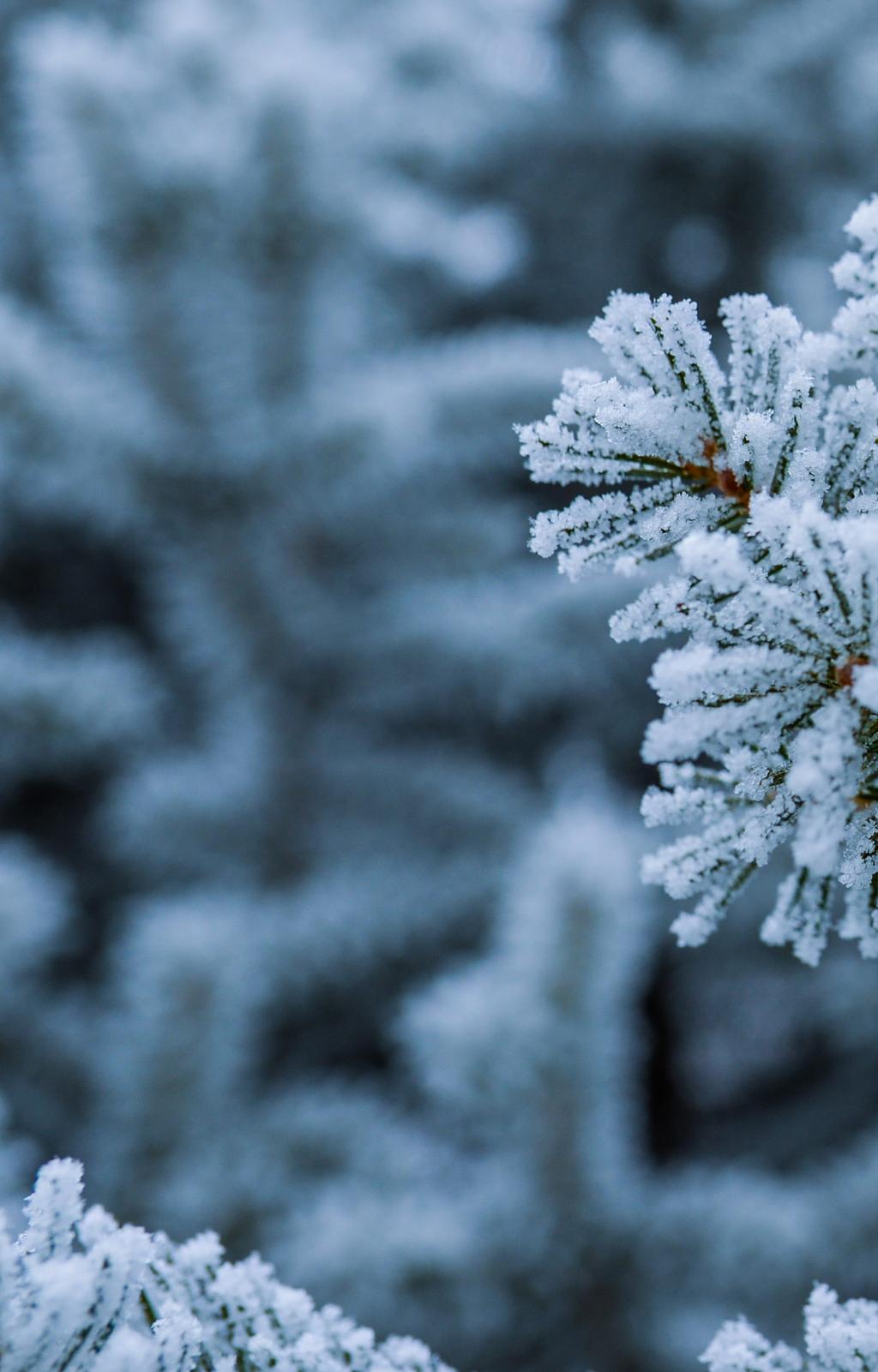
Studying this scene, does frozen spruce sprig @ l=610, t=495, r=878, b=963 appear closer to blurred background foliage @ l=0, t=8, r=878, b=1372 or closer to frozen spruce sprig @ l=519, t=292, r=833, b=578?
frozen spruce sprig @ l=519, t=292, r=833, b=578

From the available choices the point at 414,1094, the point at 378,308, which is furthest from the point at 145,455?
the point at 414,1094

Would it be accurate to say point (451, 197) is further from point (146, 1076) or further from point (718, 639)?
point (718, 639)

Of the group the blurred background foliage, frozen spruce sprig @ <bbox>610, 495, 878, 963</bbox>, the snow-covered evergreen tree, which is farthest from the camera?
the snow-covered evergreen tree

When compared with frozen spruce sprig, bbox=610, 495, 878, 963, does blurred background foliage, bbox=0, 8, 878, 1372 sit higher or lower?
higher

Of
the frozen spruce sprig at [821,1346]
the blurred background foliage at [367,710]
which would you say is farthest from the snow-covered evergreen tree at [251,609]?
the frozen spruce sprig at [821,1346]

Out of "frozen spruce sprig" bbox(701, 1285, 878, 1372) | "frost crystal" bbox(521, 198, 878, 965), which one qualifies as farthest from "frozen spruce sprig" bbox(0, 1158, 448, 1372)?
"frost crystal" bbox(521, 198, 878, 965)

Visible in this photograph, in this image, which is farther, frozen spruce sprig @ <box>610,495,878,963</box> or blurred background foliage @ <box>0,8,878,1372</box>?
blurred background foliage @ <box>0,8,878,1372</box>
